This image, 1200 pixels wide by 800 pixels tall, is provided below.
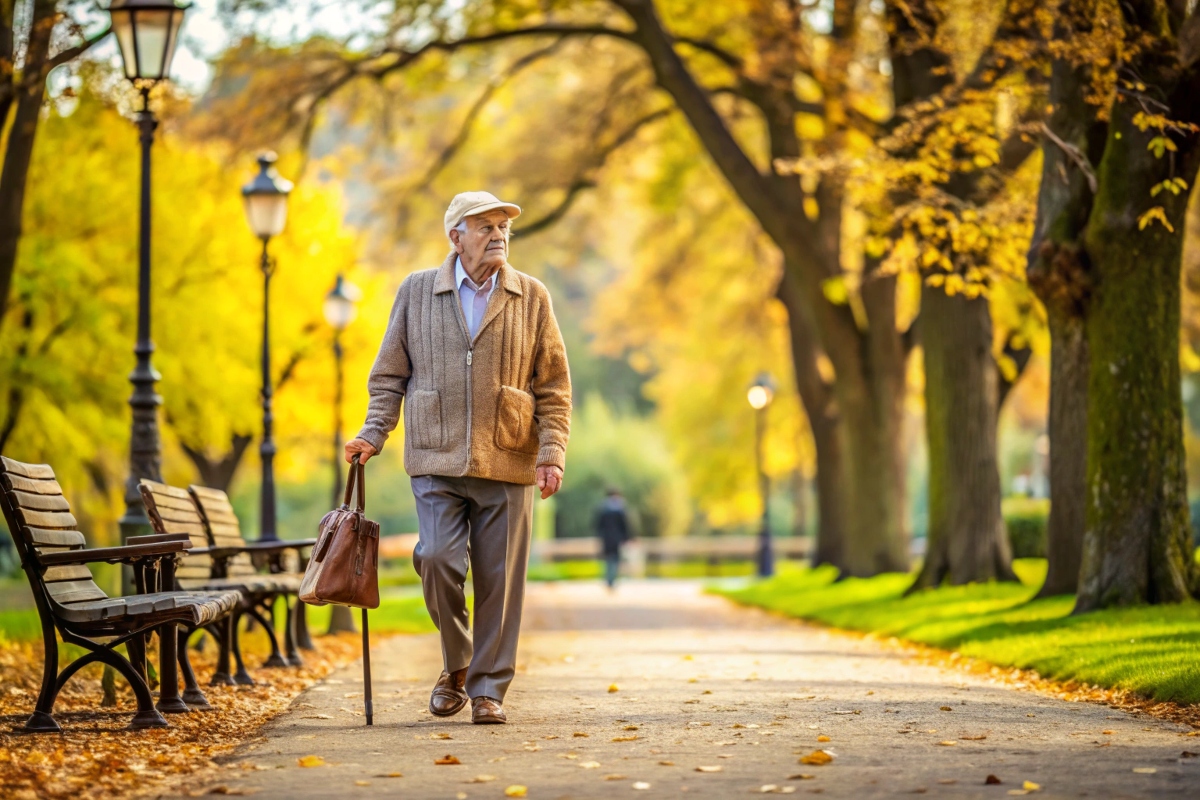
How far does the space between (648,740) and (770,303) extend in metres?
26.9

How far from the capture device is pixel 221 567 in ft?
36.4

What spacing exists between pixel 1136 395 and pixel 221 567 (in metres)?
6.61

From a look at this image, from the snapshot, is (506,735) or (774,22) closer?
(506,735)

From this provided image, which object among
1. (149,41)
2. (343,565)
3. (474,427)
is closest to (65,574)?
(343,565)

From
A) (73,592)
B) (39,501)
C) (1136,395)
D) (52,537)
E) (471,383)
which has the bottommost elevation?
(73,592)

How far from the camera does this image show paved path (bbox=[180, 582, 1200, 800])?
573cm

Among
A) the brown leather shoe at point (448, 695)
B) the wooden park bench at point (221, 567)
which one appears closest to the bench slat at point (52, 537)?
the wooden park bench at point (221, 567)

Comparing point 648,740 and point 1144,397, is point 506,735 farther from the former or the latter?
point 1144,397

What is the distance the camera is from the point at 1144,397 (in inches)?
491

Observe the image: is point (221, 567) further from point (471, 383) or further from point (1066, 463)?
point (1066, 463)

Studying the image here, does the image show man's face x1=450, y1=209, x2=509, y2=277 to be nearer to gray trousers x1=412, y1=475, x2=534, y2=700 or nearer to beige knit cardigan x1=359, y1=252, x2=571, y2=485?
beige knit cardigan x1=359, y1=252, x2=571, y2=485

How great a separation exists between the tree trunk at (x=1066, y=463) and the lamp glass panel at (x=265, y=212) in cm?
682

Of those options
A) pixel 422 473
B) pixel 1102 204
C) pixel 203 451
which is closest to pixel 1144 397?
pixel 1102 204

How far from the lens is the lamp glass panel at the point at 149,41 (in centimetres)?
1116
